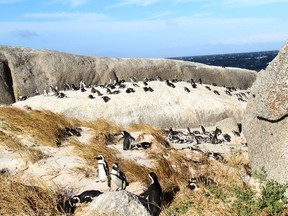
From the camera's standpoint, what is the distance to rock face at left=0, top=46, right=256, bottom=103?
21844mm

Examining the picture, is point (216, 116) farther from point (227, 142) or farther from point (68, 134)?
point (68, 134)

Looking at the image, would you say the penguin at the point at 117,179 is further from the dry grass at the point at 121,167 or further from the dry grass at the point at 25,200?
the dry grass at the point at 25,200

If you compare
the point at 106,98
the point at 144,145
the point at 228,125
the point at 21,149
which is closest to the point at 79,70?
the point at 106,98

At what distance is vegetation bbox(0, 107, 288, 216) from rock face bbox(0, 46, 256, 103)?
23.8 feet

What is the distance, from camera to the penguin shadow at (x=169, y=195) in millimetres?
7926

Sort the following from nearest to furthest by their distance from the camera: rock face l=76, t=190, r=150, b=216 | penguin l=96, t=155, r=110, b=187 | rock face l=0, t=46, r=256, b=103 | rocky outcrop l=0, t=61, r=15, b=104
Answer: rock face l=76, t=190, r=150, b=216
penguin l=96, t=155, r=110, b=187
rocky outcrop l=0, t=61, r=15, b=104
rock face l=0, t=46, r=256, b=103

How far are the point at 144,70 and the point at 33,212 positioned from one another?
1747cm

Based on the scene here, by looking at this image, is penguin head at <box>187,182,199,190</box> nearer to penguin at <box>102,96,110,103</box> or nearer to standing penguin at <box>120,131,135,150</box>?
standing penguin at <box>120,131,135,150</box>

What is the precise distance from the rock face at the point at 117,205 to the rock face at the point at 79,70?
14951 millimetres

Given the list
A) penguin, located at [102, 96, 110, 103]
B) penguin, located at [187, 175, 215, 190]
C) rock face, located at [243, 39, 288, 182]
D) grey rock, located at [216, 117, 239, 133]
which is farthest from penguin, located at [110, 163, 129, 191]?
penguin, located at [102, 96, 110, 103]

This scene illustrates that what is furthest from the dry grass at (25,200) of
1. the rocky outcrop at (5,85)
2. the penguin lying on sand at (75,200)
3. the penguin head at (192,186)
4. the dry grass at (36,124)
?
the rocky outcrop at (5,85)

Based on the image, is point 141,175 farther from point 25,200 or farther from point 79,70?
point 79,70

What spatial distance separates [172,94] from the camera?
18203 millimetres

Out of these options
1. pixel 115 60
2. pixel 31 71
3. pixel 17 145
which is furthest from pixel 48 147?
pixel 115 60
